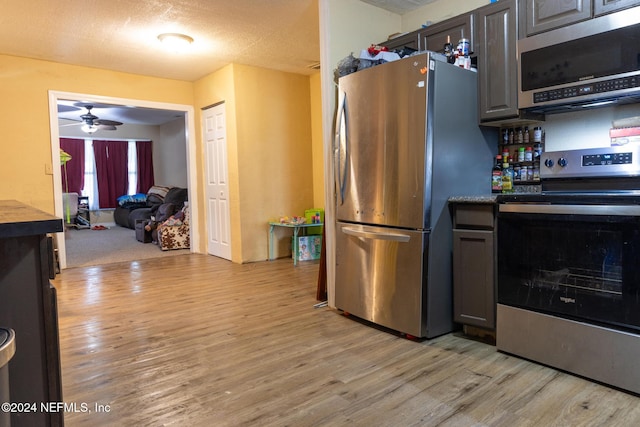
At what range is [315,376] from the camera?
6.84ft

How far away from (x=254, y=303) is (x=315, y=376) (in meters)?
1.39

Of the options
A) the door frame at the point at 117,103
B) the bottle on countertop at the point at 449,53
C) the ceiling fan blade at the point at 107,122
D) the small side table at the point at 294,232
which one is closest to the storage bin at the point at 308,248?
the small side table at the point at 294,232

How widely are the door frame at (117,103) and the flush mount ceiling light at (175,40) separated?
1.44 metres

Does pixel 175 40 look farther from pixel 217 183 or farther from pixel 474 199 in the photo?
pixel 474 199

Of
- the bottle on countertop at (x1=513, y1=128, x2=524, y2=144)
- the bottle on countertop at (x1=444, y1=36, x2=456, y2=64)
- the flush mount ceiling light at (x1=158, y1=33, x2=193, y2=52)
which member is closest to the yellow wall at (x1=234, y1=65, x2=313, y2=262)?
the flush mount ceiling light at (x1=158, y1=33, x2=193, y2=52)

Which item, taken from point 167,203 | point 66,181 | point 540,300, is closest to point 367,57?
point 540,300

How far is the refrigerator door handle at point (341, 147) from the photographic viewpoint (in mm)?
2889

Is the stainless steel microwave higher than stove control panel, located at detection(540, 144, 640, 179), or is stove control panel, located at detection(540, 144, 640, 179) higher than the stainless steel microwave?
the stainless steel microwave

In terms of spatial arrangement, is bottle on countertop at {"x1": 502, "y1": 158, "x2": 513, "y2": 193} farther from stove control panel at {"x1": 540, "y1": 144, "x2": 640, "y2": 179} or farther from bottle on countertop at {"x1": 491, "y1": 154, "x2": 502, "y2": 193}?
stove control panel at {"x1": 540, "y1": 144, "x2": 640, "y2": 179}

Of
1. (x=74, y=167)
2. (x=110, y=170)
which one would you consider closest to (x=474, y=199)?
(x=110, y=170)

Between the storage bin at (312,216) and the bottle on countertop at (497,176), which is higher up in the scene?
the bottle on countertop at (497,176)

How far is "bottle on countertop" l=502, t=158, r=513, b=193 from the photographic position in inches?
108

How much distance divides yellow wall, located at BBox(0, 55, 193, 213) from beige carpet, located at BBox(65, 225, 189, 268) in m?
1.02

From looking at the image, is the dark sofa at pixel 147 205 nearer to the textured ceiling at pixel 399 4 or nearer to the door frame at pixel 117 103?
the door frame at pixel 117 103
